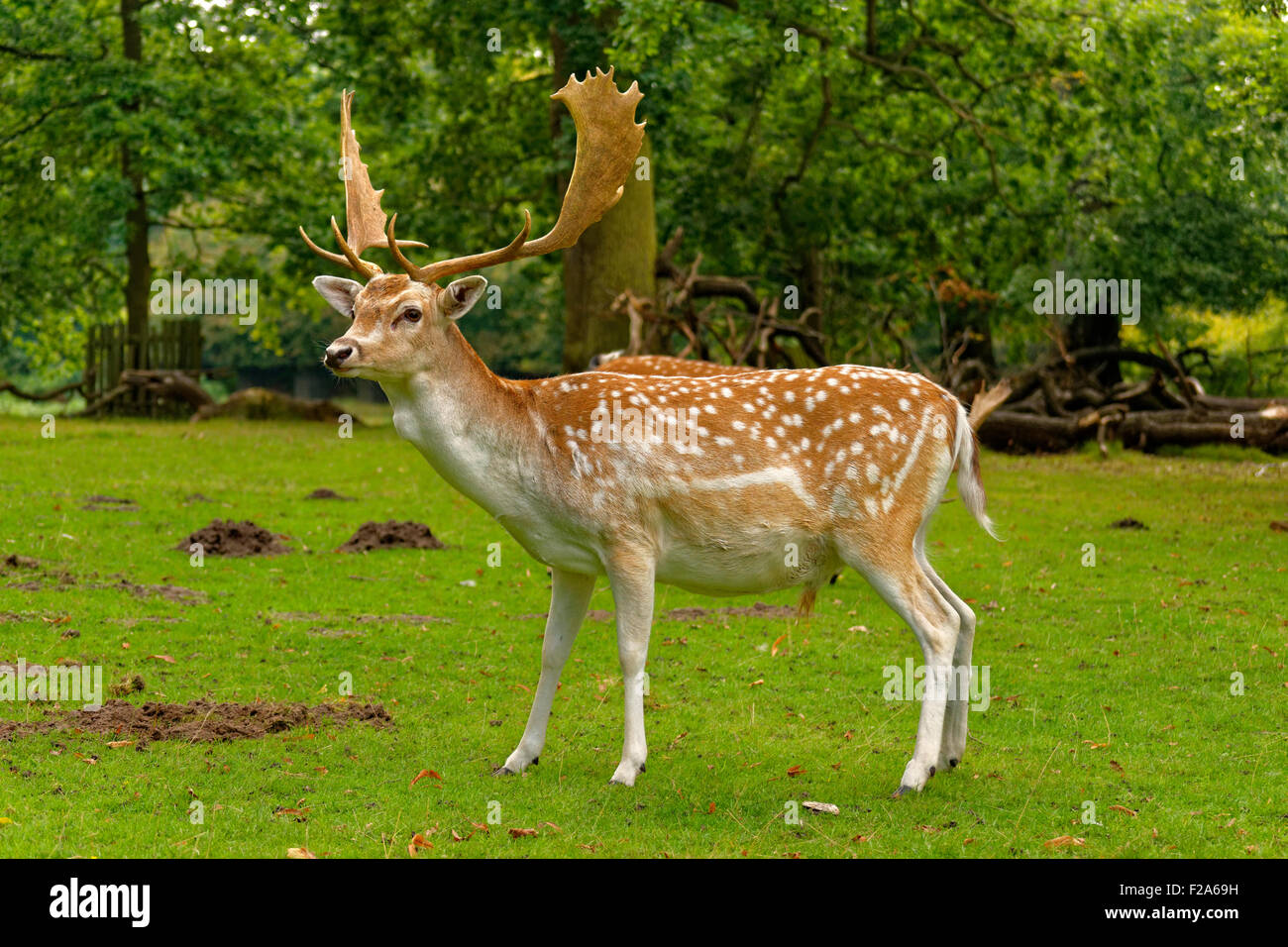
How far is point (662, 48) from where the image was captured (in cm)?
1727

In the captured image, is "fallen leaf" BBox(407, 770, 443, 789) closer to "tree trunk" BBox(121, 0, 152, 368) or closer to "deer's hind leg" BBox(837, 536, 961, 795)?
"deer's hind leg" BBox(837, 536, 961, 795)

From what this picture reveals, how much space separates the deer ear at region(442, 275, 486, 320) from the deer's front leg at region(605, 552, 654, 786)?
1316mm

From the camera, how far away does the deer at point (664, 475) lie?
6480 millimetres

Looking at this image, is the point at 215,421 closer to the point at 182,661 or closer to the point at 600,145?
the point at 182,661

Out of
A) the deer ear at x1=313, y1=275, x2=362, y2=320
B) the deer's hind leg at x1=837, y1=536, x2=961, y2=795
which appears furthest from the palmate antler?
the deer's hind leg at x1=837, y1=536, x2=961, y2=795

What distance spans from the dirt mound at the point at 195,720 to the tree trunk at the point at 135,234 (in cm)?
1773

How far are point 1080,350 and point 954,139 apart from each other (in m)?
3.75

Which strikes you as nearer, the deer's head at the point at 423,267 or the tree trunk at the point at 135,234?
the deer's head at the point at 423,267

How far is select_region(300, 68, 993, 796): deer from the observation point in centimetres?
648

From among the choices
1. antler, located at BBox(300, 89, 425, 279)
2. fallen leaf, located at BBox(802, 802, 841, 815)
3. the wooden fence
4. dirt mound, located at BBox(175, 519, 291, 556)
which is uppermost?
antler, located at BBox(300, 89, 425, 279)

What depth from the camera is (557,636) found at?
270 inches

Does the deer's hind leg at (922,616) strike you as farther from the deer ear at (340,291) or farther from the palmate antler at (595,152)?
the deer ear at (340,291)

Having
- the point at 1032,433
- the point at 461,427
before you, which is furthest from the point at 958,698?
the point at 1032,433

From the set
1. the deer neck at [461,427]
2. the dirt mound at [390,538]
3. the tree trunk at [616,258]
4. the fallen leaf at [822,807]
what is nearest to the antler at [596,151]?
the deer neck at [461,427]
